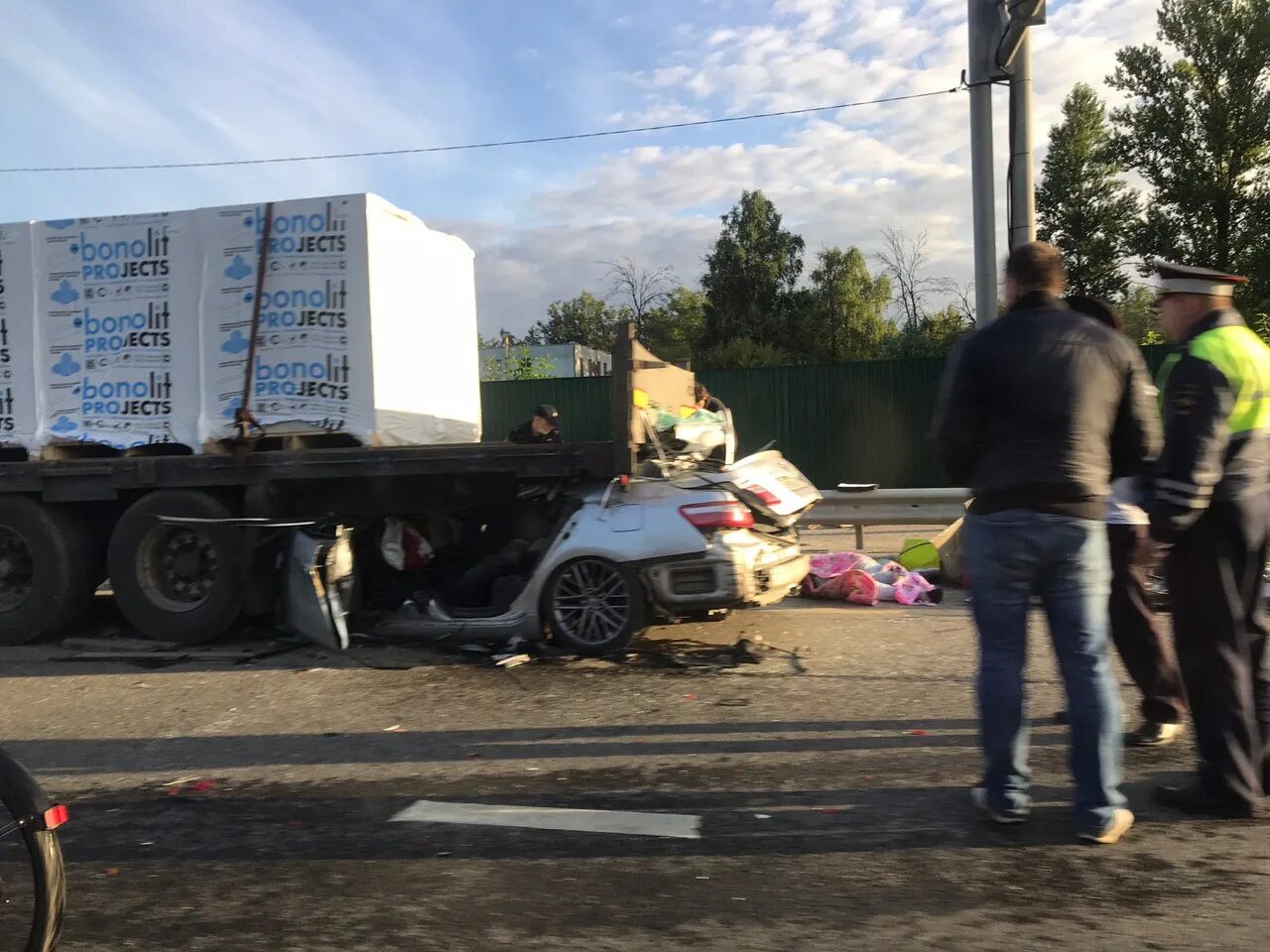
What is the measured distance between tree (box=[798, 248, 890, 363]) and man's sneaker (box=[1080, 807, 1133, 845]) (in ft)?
107

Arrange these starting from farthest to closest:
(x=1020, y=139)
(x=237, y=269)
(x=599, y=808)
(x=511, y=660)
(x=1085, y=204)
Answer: (x=1085, y=204)
(x=1020, y=139)
(x=237, y=269)
(x=511, y=660)
(x=599, y=808)

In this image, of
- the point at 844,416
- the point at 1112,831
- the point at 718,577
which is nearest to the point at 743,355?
the point at 844,416

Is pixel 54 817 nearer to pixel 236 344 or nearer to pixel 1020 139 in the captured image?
pixel 236 344

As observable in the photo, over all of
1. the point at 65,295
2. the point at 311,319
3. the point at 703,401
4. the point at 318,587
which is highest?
the point at 65,295

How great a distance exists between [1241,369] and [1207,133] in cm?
2271

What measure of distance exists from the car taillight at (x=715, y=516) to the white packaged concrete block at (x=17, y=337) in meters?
5.09

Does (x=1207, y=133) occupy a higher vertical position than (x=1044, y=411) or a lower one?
higher

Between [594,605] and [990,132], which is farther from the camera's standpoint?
[990,132]

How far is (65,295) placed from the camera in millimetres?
7422

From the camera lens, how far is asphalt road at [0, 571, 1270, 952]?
3064 mm

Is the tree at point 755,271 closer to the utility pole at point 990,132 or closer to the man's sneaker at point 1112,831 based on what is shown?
the utility pole at point 990,132

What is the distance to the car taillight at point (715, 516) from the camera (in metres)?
6.30

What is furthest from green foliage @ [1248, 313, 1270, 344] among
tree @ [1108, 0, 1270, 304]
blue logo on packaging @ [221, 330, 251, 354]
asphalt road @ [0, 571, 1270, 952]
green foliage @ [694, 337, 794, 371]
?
blue logo on packaging @ [221, 330, 251, 354]

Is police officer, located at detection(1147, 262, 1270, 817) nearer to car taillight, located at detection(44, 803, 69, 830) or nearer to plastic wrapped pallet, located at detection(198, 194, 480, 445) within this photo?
car taillight, located at detection(44, 803, 69, 830)
